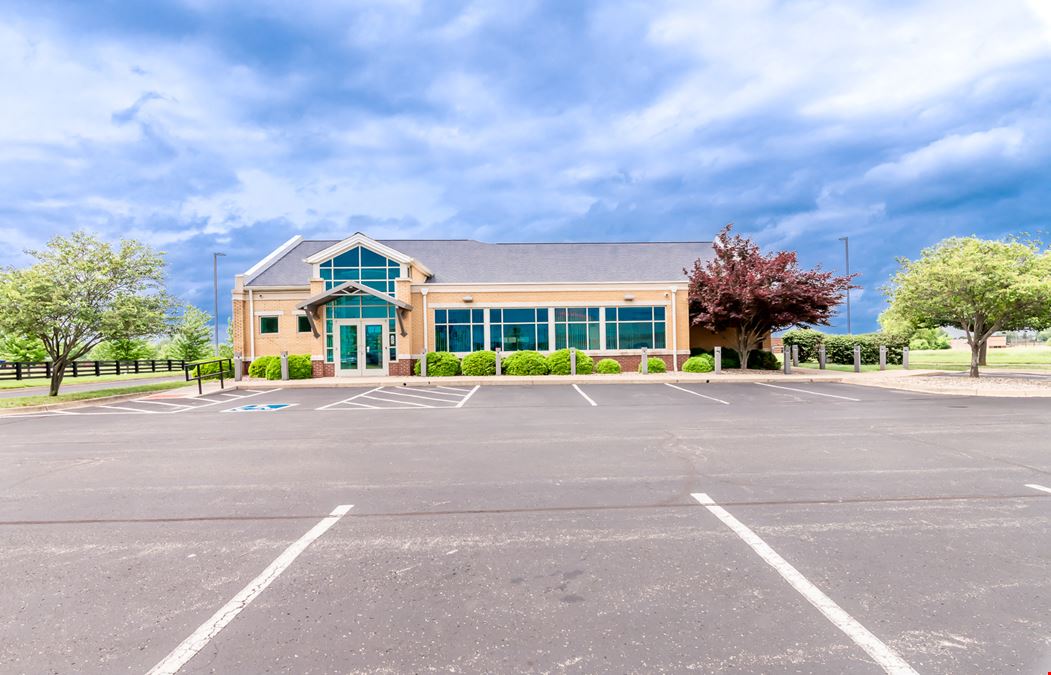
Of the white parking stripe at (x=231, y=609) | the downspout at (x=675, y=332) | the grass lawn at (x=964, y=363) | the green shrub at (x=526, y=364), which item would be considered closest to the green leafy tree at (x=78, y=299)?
the green shrub at (x=526, y=364)

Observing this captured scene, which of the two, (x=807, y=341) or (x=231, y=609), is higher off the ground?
(x=807, y=341)

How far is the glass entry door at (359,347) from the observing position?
26.2 meters

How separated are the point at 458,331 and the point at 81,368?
32.3m

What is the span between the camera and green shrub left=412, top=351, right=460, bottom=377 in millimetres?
25359

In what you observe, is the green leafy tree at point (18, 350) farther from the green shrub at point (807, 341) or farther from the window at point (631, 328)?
the green shrub at point (807, 341)

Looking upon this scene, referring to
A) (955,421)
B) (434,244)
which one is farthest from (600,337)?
(955,421)

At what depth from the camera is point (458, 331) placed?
2742cm

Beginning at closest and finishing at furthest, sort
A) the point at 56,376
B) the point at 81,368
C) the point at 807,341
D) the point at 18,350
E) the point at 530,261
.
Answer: the point at 56,376 → the point at 530,261 → the point at 807,341 → the point at 81,368 → the point at 18,350

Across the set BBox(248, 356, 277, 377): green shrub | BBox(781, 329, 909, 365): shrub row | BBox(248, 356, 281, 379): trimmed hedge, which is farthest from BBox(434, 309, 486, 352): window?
BBox(781, 329, 909, 365): shrub row

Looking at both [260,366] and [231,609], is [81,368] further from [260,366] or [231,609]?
[231,609]

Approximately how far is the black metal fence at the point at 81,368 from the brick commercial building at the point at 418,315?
7.03m

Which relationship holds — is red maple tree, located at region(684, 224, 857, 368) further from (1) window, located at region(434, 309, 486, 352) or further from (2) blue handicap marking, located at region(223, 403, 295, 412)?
(2) blue handicap marking, located at region(223, 403, 295, 412)

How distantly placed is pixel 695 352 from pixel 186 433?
23.9 meters

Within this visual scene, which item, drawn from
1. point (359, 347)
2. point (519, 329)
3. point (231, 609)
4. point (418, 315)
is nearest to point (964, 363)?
point (519, 329)
